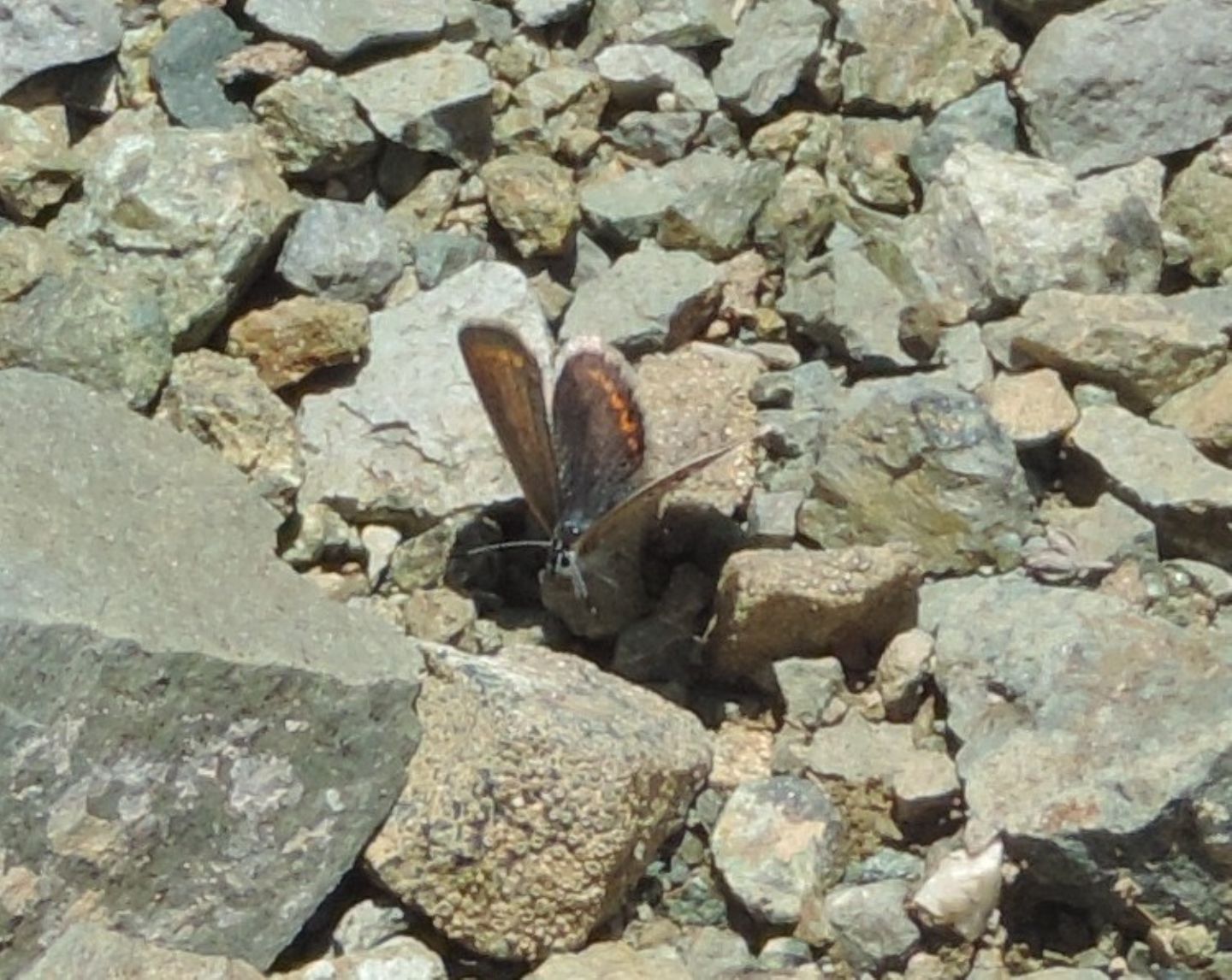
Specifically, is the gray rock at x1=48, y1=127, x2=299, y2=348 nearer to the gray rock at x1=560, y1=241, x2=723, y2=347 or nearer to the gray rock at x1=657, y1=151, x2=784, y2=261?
the gray rock at x1=560, y1=241, x2=723, y2=347

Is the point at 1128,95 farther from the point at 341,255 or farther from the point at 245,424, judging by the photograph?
the point at 245,424

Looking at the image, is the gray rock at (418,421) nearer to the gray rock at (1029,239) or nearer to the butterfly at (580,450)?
the butterfly at (580,450)

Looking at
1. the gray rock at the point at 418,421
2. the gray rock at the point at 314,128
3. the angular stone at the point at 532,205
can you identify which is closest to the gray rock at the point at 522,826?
the gray rock at the point at 418,421

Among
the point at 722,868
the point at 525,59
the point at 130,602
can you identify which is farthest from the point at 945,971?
the point at 525,59

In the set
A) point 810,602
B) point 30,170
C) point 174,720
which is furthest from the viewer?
point 30,170

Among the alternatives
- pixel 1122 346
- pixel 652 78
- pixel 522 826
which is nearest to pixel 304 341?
pixel 652 78

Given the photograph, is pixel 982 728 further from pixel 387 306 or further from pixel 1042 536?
pixel 387 306

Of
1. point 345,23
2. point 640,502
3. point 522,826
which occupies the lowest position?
point 522,826

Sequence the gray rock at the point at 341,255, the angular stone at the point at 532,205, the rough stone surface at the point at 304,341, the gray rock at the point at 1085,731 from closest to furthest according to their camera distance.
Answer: the gray rock at the point at 1085,731
the rough stone surface at the point at 304,341
the gray rock at the point at 341,255
the angular stone at the point at 532,205
